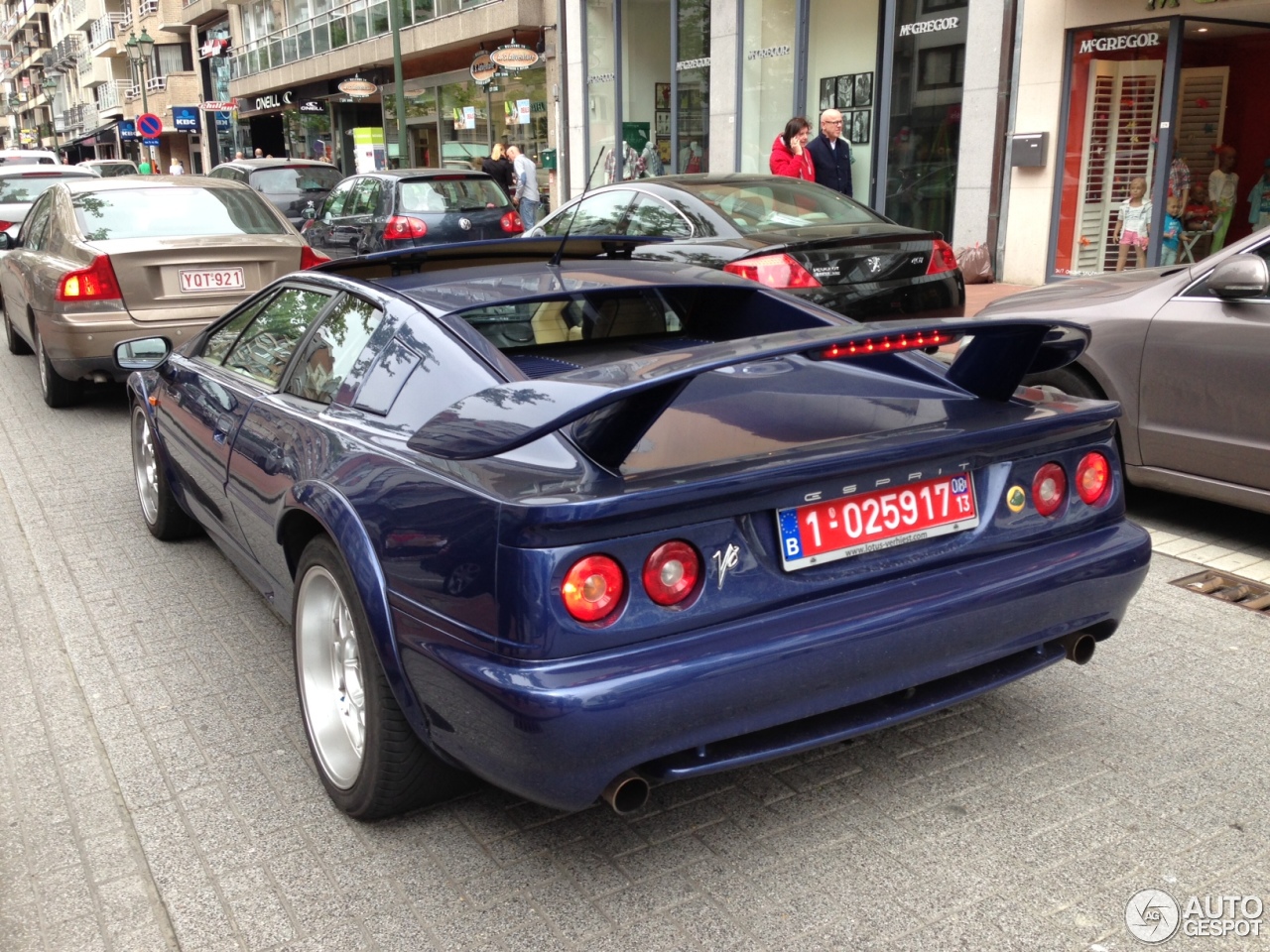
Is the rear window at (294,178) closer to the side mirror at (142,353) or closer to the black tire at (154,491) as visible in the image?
the black tire at (154,491)

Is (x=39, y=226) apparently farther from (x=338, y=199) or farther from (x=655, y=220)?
(x=338, y=199)

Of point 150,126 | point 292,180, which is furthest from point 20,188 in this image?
point 150,126

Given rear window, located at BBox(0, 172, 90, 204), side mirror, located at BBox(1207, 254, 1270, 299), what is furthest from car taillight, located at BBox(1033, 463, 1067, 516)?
rear window, located at BBox(0, 172, 90, 204)

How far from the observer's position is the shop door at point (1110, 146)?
1245 cm

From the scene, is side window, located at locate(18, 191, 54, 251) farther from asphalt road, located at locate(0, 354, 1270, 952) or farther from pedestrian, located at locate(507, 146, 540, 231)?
pedestrian, located at locate(507, 146, 540, 231)

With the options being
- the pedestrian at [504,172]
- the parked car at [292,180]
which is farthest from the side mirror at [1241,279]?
the pedestrian at [504,172]

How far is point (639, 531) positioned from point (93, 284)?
6.73 metres

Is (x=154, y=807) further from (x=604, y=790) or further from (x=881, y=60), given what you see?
(x=881, y=60)

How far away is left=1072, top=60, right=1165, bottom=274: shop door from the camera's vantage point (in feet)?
40.9

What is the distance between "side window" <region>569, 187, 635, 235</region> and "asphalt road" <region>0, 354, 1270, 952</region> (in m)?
5.63

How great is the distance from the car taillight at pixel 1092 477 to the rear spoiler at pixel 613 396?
576 mm

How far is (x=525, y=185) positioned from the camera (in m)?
20.4

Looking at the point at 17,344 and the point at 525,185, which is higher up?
the point at 525,185

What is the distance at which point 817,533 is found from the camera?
2.65 metres
